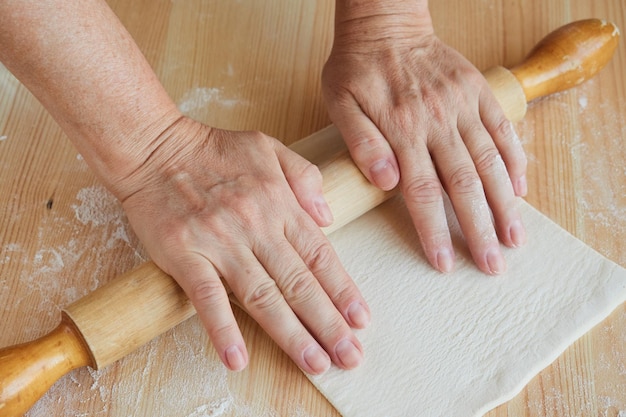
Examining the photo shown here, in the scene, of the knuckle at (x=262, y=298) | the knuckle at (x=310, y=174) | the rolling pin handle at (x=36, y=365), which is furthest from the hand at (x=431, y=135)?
the rolling pin handle at (x=36, y=365)

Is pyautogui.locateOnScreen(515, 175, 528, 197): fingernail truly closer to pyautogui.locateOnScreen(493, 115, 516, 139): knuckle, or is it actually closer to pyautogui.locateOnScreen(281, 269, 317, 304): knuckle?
pyautogui.locateOnScreen(493, 115, 516, 139): knuckle

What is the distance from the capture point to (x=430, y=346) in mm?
1216

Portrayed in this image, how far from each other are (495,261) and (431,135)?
0.27 m

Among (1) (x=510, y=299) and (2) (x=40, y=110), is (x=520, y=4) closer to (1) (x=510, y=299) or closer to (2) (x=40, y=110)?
(1) (x=510, y=299)

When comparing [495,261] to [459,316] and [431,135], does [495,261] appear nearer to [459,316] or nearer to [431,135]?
[459,316]

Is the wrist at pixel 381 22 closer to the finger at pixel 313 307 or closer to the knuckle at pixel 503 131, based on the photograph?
A: the knuckle at pixel 503 131

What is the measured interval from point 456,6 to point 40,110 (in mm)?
1107

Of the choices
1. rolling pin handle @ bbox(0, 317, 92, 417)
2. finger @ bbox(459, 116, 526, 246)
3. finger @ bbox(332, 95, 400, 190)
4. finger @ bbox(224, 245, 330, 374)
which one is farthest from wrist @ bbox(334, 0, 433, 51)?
rolling pin handle @ bbox(0, 317, 92, 417)

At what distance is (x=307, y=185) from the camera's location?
4.19 feet

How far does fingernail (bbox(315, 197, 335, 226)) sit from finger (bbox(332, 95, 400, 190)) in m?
0.13

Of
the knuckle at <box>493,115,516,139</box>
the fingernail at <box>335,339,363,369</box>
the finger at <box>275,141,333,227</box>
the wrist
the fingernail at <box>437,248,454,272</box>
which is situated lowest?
the fingernail at <box>437,248,454,272</box>

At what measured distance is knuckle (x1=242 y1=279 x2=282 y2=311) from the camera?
1.16 m

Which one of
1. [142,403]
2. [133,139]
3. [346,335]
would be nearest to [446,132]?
[346,335]

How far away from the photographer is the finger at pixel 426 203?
132 centimetres
